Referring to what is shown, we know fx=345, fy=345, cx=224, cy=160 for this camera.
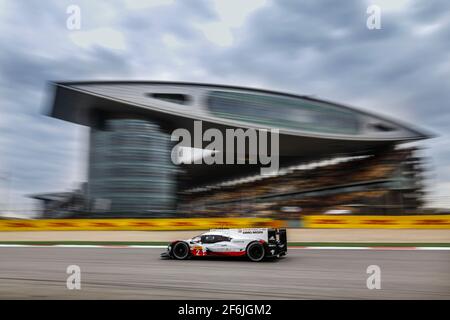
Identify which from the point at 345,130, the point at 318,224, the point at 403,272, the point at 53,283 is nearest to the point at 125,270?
the point at 53,283

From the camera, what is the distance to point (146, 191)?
29109 mm

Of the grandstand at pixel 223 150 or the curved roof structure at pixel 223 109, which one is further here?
the curved roof structure at pixel 223 109

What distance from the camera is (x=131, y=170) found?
96.4 ft

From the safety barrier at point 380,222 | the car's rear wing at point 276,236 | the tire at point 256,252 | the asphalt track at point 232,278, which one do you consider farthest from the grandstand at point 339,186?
the asphalt track at point 232,278

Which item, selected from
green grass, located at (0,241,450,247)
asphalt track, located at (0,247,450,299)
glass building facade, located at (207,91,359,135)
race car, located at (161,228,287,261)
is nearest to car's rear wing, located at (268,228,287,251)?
race car, located at (161,228,287,261)

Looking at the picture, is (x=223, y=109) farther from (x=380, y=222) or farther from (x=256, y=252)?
(x=256, y=252)

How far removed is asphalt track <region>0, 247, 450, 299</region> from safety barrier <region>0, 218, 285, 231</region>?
6.78m

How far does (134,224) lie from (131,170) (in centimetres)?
1269

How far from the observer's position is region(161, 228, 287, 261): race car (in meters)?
8.90

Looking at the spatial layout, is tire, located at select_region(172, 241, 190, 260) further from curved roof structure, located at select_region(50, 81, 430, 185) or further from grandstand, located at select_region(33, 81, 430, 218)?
curved roof structure, located at select_region(50, 81, 430, 185)

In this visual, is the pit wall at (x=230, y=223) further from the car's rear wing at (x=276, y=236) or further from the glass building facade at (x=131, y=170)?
the glass building facade at (x=131, y=170)

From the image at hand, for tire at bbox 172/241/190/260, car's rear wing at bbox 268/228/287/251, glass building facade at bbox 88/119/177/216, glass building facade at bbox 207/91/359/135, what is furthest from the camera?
glass building facade at bbox 207/91/359/135

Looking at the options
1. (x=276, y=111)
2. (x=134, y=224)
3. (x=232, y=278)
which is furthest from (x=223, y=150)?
(x=232, y=278)

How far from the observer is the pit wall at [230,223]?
14.9 metres
